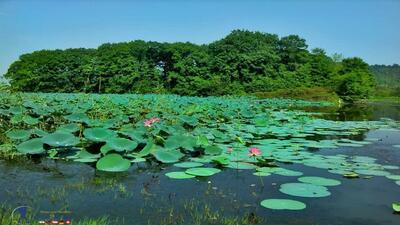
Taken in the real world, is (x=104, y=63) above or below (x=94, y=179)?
above

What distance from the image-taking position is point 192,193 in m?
3.69

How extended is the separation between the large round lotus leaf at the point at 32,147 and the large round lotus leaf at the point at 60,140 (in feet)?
0.31

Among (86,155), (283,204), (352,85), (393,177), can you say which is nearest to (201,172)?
(283,204)

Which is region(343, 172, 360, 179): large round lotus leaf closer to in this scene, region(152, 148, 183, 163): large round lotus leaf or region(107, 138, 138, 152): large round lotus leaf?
region(152, 148, 183, 163): large round lotus leaf

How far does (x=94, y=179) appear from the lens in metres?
4.11

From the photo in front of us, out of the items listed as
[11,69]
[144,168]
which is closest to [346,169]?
[144,168]

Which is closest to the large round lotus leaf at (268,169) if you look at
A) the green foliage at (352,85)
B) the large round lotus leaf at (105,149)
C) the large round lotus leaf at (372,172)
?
the large round lotus leaf at (372,172)

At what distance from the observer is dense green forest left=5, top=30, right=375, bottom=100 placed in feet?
121

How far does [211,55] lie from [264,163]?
36045 millimetres

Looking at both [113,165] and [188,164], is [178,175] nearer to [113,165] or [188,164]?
[188,164]

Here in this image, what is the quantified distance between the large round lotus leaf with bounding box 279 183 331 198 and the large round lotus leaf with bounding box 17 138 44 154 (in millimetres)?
3179

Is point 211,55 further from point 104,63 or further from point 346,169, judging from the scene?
point 346,169

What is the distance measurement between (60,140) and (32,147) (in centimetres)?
36

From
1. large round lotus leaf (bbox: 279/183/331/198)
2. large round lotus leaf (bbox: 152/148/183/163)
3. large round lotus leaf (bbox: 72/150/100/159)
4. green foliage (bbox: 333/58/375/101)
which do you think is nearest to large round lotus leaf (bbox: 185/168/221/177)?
large round lotus leaf (bbox: 152/148/183/163)
